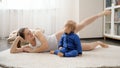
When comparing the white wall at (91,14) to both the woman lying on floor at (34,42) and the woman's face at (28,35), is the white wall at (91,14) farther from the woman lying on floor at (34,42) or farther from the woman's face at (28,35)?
the woman's face at (28,35)

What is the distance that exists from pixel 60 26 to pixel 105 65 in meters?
2.86

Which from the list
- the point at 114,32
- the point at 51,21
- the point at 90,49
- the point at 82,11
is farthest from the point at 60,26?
the point at 90,49

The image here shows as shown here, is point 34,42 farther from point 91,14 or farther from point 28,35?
point 91,14

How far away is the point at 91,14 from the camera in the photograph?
4.14 m

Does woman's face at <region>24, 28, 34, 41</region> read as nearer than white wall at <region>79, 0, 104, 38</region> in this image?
Yes

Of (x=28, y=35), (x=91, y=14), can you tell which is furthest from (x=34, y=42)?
(x=91, y=14)

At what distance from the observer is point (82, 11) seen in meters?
4.08

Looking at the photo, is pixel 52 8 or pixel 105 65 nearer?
pixel 105 65

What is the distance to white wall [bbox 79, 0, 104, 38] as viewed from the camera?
4.09m

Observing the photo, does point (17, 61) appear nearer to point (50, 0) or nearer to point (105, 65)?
point (105, 65)

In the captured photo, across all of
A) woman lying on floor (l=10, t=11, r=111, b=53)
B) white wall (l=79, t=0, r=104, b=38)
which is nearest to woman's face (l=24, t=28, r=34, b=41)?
woman lying on floor (l=10, t=11, r=111, b=53)

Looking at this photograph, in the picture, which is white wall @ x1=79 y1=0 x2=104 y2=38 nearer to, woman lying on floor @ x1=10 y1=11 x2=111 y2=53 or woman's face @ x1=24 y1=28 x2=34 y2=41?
woman lying on floor @ x1=10 y1=11 x2=111 y2=53

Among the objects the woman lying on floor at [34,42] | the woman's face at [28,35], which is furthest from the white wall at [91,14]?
the woman's face at [28,35]

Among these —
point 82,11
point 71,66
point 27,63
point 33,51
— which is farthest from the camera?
point 82,11
